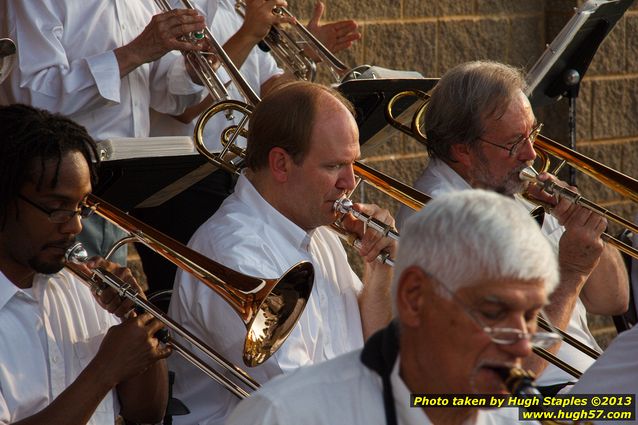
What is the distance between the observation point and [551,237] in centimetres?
409

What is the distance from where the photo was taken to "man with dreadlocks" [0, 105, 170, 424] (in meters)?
2.86

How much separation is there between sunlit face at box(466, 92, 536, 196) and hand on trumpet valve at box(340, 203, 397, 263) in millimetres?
639

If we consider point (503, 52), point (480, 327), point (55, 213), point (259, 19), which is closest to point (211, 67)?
point (259, 19)

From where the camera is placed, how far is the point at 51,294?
3021 mm

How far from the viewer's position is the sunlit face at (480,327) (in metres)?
1.96

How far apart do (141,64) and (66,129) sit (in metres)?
0.87

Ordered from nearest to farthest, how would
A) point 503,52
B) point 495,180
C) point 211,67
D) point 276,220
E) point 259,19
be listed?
point 276,220 < point 495,180 < point 211,67 < point 259,19 < point 503,52

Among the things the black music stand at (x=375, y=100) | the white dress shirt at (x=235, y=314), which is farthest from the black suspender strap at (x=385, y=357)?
the black music stand at (x=375, y=100)

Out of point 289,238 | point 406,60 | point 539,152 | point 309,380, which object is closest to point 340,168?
point 289,238

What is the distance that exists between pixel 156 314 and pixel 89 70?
1.27 metres

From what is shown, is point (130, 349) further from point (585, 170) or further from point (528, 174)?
point (585, 170)

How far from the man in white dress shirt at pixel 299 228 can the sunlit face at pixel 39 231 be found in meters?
0.40

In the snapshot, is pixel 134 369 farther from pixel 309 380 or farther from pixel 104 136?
pixel 104 136

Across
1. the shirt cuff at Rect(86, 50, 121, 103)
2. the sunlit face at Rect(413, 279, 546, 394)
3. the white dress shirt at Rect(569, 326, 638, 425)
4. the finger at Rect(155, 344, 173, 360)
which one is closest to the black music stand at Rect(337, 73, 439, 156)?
the shirt cuff at Rect(86, 50, 121, 103)
